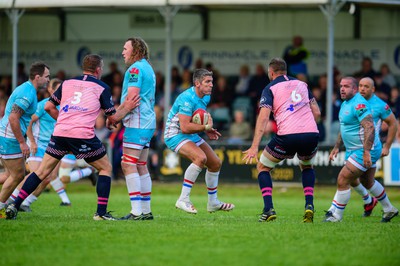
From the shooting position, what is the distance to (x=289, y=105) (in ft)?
41.7

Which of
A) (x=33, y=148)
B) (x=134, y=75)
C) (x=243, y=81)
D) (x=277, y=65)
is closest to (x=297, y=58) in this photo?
(x=243, y=81)

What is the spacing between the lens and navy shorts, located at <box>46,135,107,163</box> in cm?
1223

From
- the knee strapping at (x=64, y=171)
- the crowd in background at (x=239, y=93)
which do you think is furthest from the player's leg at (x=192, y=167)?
the crowd in background at (x=239, y=93)

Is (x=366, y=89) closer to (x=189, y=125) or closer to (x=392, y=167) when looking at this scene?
(x=189, y=125)

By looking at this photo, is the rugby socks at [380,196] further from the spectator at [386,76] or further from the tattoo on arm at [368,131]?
the spectator at [386,76]

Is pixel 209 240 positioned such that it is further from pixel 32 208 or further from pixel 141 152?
pixel 32 208

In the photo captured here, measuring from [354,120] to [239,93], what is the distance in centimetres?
1387

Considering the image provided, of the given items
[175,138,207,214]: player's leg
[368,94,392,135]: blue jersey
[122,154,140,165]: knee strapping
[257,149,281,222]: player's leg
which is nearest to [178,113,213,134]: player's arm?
[175,138,207,214]: player's leg

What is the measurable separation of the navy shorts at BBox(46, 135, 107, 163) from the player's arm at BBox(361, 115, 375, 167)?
393 centimetres

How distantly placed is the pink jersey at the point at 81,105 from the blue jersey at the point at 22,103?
0.90 meters

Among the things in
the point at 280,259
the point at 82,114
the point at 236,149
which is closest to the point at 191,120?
the point at 82,114

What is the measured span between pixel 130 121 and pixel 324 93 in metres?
13.6

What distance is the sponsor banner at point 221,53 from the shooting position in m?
27.3

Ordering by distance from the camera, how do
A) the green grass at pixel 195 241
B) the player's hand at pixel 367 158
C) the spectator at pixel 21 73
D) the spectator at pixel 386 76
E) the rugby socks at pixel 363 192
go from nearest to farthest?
the green grass at pixel 195 241
the player's hand at pixel 367 158
the rugby socks at pixel 363 192
the spectator at pixel 386 76
the spectator at pixel 21 73
